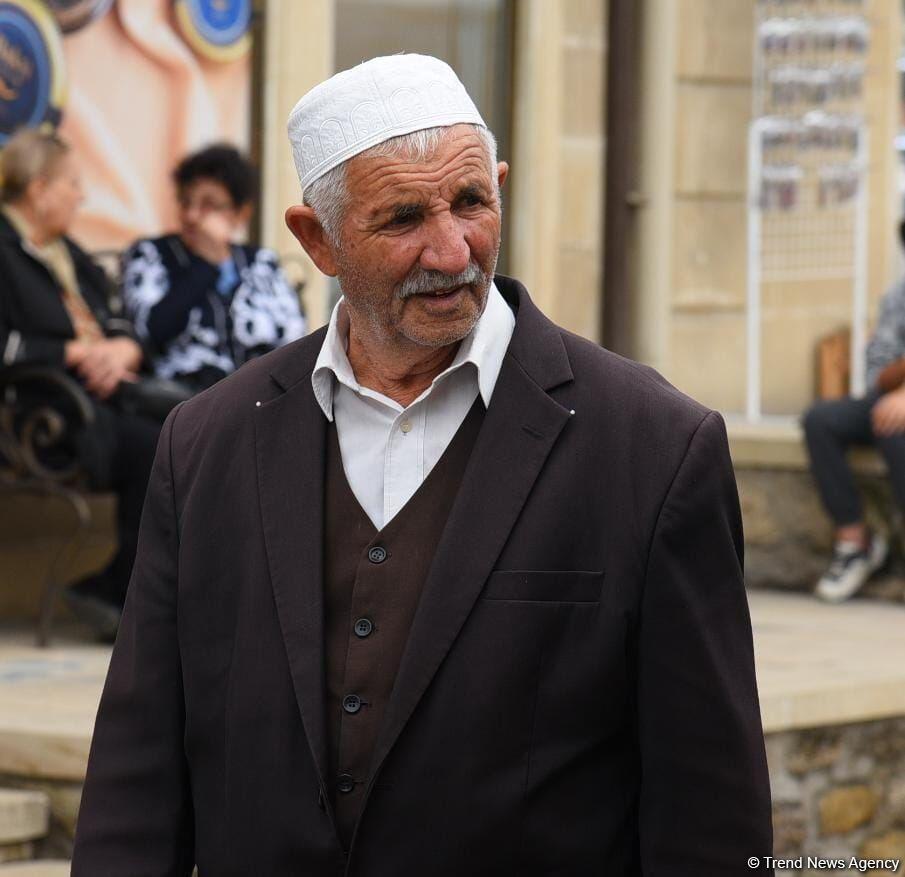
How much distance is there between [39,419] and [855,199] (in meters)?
4.12

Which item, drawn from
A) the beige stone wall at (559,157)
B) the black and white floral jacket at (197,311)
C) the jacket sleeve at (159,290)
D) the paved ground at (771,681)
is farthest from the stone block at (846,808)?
the beige stone wall at (559,157)

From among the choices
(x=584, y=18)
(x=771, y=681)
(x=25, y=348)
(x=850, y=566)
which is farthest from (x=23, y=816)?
(x=584, y=18)

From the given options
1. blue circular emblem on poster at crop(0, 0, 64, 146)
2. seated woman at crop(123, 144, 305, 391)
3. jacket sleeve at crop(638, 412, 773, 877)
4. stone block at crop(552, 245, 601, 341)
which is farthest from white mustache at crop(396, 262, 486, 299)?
stone block at crop(552, 245, 601, 341)

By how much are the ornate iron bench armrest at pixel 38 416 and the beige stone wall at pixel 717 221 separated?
→ 3.49 metres

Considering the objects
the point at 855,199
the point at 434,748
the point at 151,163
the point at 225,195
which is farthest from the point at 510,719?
the point at 855,199

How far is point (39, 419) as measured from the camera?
5.18 meters

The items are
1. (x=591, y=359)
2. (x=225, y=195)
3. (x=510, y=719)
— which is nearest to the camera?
(x=510, y=719)

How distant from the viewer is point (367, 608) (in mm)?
2111

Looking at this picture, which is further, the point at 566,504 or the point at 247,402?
the point at 247,402

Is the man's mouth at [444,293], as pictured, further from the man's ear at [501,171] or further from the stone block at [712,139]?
the stone block at [712,139]

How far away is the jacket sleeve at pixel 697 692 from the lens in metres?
2.07

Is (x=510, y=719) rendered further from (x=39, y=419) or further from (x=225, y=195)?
(x=225, y=195)

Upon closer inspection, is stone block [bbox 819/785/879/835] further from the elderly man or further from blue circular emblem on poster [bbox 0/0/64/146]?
blue circular emblem on poster [bbox 0/0/64/146]

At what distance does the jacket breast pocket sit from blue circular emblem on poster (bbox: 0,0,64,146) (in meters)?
4.24
